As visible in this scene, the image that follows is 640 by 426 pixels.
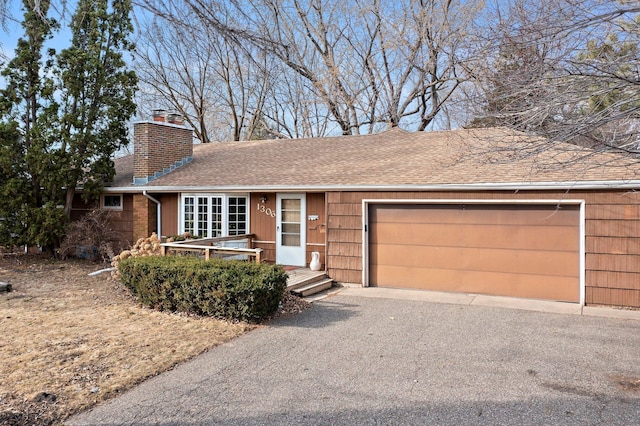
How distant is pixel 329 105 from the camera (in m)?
22.5

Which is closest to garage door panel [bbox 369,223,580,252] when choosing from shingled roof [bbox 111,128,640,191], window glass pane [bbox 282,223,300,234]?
shingled roof [bbox 111,128,640,191]

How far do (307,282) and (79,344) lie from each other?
4848 mm

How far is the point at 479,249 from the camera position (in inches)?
394

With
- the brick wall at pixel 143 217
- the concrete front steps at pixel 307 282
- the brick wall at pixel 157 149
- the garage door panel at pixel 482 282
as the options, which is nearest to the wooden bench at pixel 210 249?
the concrete front steps at pixel 307 282

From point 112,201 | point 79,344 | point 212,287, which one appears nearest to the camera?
point 79,344


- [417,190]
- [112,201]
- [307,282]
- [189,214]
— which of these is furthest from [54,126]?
[417,190]

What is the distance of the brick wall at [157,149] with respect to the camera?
14000 mm

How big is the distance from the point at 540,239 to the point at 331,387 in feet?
20.8

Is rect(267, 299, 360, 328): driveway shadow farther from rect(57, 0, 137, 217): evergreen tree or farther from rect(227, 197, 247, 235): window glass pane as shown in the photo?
rect(57, 0, 137, 217): evergreen tree

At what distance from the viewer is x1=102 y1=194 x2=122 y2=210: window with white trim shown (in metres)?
14.4

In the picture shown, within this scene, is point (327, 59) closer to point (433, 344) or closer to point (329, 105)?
point (329, 105)

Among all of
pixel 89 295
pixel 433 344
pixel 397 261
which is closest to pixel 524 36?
pixel 433 344

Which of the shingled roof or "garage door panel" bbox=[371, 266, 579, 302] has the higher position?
the shingled roof

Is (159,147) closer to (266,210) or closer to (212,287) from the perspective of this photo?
(266,210)
